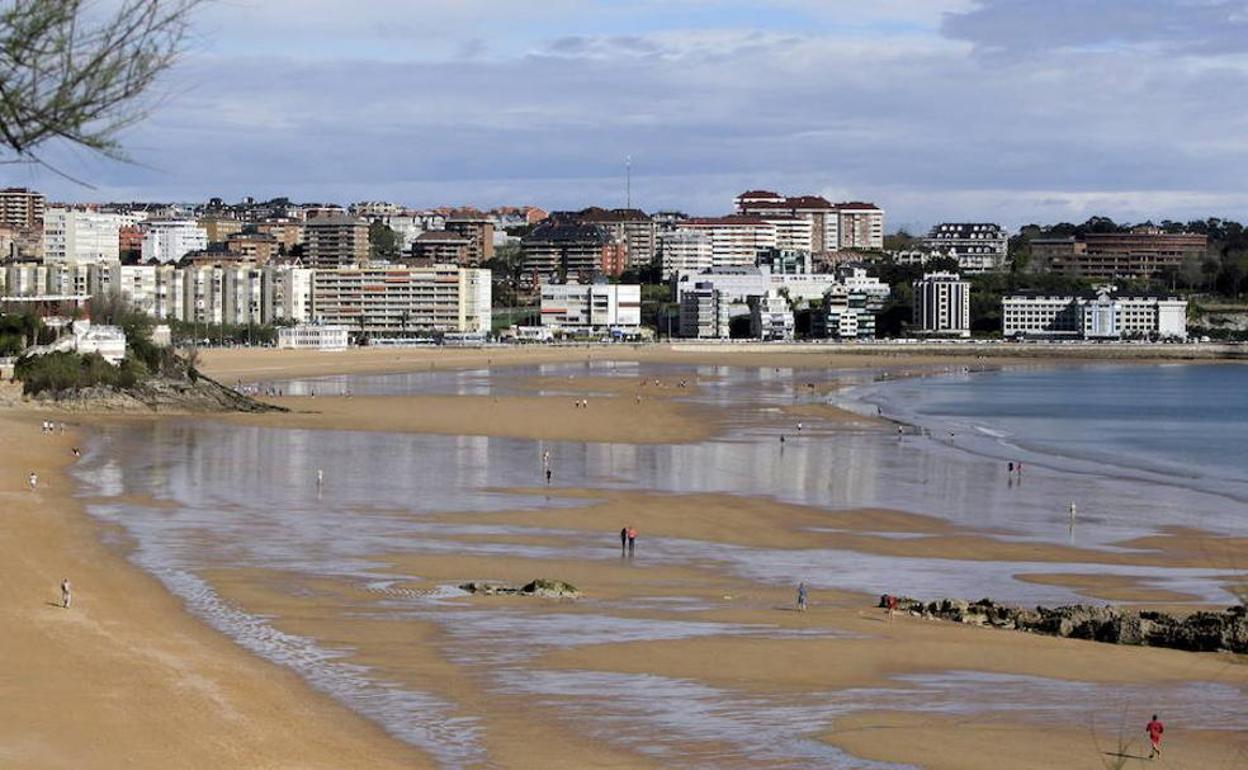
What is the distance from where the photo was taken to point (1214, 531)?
2873cm

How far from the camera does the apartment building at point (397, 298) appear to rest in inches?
5281

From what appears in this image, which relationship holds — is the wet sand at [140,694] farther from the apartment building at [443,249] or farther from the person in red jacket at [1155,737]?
the apartment building at [443,249]

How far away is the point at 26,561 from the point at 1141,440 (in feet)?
111

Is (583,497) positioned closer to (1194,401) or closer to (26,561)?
(26,561)

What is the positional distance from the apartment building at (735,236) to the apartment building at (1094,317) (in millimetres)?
43667

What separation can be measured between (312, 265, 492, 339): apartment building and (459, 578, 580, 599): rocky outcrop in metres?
113

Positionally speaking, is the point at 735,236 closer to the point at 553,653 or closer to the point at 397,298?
the point at 397,298

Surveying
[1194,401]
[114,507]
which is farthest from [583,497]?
[1194,401]

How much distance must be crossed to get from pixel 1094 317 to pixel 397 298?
5397 cm

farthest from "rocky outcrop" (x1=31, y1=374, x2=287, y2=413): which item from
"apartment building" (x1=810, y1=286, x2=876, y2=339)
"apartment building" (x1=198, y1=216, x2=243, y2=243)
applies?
"apartment building" (x1=198, y1=216, x2=243, y2=243)

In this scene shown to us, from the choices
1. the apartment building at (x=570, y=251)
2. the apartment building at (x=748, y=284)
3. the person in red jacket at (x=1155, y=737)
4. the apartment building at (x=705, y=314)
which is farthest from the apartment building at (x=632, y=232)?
the person in red jacket at (x=1155, y=737)

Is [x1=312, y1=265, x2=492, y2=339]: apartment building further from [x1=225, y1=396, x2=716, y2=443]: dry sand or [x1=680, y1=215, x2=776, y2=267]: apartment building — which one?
[x1=225, y1=396, x2=716, y2=443]: dry sand

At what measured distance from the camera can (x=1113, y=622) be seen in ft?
59.7

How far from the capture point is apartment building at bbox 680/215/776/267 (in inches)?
7313
